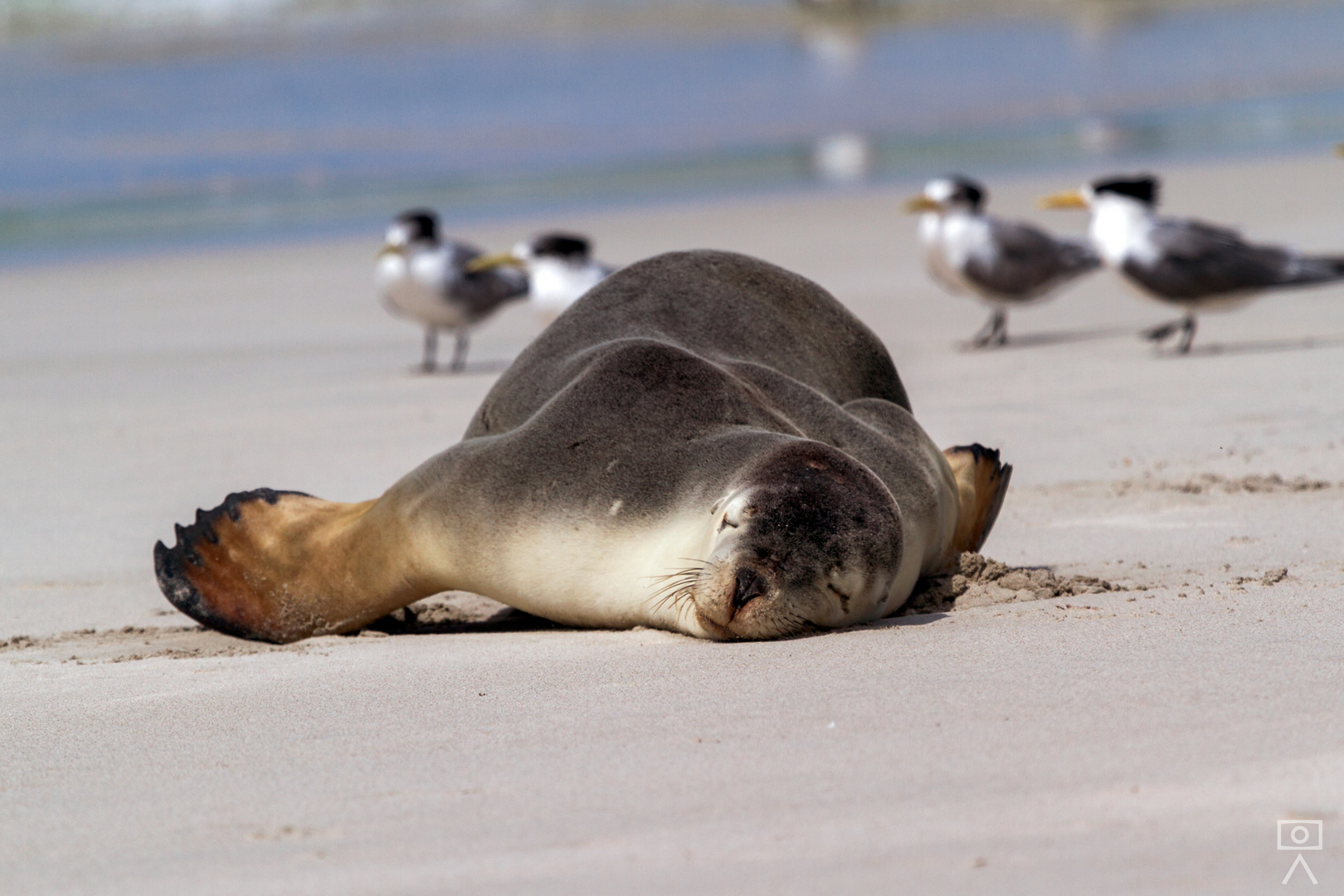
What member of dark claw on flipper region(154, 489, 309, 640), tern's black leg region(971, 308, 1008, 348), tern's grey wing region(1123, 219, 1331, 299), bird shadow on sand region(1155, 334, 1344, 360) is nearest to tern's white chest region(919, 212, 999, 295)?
tern's black leg region(971, 308, 1008, 348)

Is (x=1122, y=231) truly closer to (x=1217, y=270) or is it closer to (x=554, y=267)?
(x=1217, y=270)

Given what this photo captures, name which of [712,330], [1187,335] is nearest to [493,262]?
[1187,335]

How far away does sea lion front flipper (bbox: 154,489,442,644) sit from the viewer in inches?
174

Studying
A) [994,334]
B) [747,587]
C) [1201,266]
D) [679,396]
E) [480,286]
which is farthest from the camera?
[480,286]

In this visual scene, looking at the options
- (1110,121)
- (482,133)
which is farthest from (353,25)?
(1110,121)

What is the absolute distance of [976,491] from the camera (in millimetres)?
4816

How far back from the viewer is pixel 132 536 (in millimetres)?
6020

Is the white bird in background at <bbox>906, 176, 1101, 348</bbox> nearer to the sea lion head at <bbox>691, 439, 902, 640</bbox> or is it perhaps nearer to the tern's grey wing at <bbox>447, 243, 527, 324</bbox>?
the tern's grey wing at <bbox>447, 243, 527, 324</bbox>

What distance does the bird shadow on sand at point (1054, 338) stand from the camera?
A: 10234 millimetres

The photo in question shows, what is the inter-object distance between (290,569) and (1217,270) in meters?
7.01

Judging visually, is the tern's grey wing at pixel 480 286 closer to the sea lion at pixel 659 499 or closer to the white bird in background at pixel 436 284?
the white bird in background at pixel 436 284

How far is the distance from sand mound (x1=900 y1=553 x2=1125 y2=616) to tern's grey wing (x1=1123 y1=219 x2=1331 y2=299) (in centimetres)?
582

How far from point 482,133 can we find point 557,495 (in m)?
22.8

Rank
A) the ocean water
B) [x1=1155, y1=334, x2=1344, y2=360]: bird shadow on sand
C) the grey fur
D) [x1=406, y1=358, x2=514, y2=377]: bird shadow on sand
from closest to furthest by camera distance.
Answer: the grey fur < [x1=1155, y1=334, x2=1344, y2=360]: bird shadow on sand < [x1=406, y1=358, x2=514, y2=377]: bird shadow on sand < the ocean water
